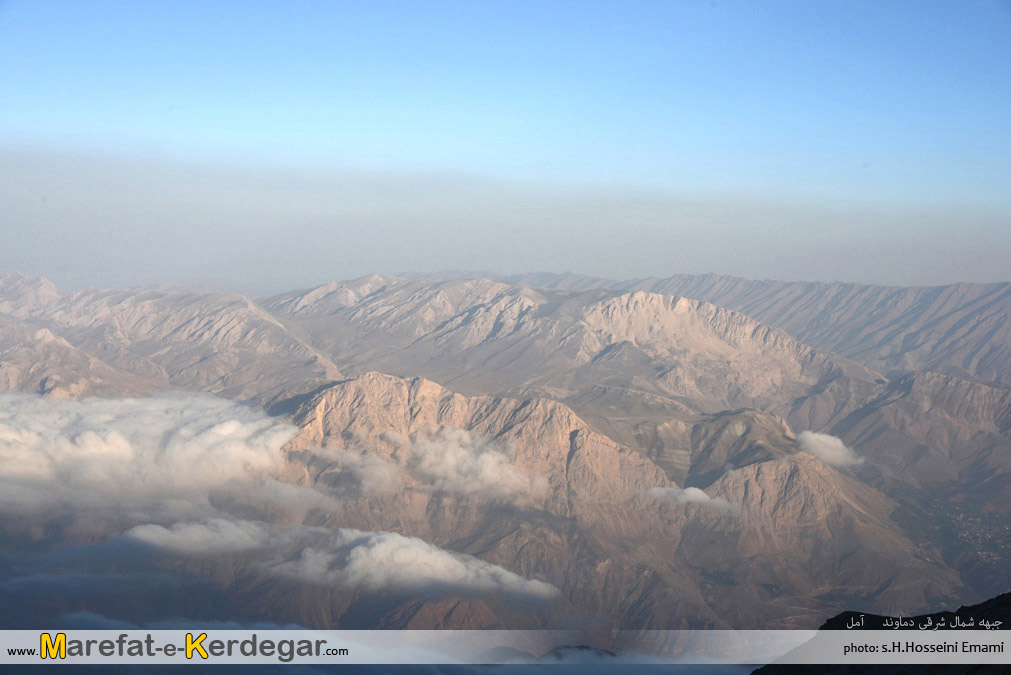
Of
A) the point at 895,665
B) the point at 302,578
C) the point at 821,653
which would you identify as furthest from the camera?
the point at 302,578

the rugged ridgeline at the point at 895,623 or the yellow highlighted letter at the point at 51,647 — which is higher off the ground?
the rugged ridgeline at the point at 895,623

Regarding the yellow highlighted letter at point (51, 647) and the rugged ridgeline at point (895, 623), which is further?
the yellow highlighted letter at point (51, 647)

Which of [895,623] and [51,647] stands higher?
[895,623]

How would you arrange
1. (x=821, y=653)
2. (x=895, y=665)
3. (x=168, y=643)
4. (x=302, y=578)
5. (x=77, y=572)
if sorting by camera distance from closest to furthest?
(x=895, y=665) → (x=821, y=653) → (x=168, y=643) → (x=77, y=572) → (x=302, y=578)

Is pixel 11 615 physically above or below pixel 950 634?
below

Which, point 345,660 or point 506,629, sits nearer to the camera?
point 345,660

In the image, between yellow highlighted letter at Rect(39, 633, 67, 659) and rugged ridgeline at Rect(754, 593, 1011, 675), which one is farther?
yellow highlighted letter at Rect(39, 633, 67, 659)

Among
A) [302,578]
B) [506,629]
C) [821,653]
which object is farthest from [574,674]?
[821,653]

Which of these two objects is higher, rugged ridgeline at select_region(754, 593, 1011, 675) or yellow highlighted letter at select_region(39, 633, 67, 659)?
rugged ridgeline at select_region(754, 593, 1011, 675)

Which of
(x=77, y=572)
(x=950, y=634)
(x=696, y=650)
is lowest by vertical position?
(x=696, y=650)

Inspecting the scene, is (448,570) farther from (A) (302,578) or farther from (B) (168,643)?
(B) (168,643)

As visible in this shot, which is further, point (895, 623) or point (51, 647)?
point (51, 647)
